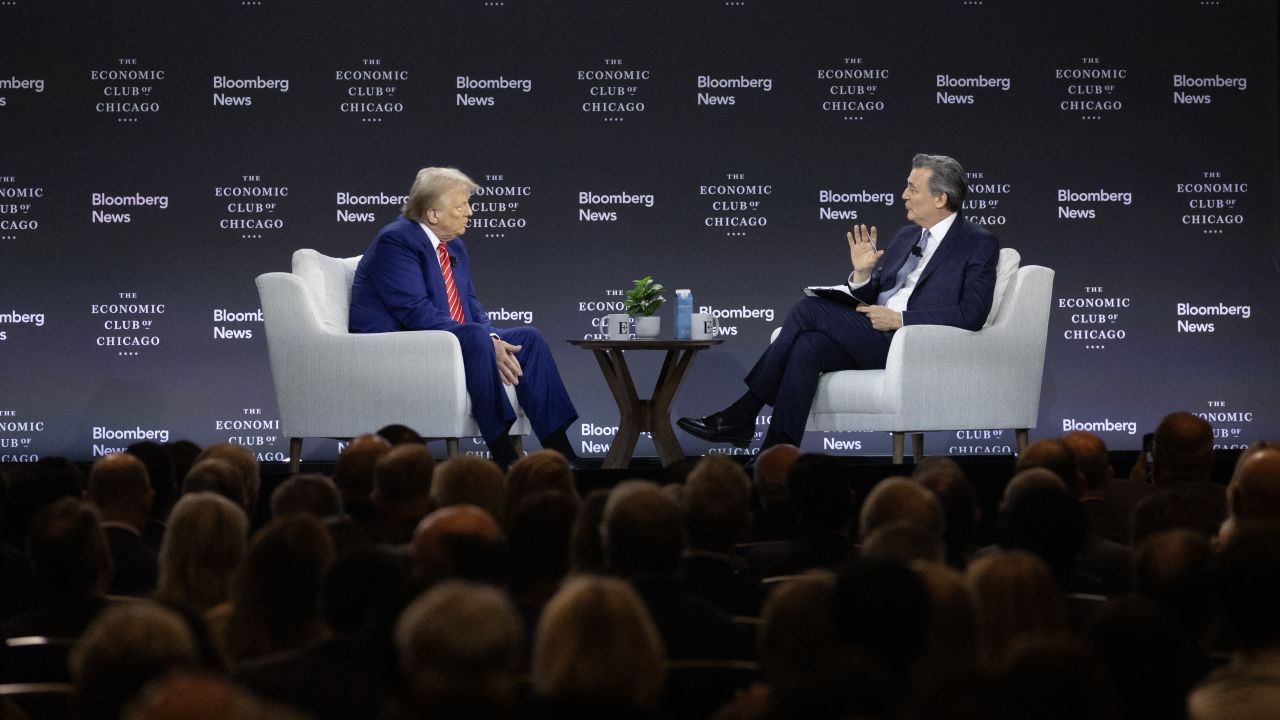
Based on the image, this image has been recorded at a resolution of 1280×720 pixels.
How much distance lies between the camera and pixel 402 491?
3217mm

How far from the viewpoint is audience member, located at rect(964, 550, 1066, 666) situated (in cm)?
199

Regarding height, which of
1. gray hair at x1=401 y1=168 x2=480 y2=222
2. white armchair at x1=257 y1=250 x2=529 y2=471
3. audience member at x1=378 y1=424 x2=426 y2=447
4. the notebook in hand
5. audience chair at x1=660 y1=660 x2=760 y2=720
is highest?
gray hair at x1=401 y1=168 x2=480 y2=222

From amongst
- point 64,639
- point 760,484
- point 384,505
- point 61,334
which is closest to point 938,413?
point 760,484

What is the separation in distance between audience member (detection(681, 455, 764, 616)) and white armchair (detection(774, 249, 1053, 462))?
7.81ft

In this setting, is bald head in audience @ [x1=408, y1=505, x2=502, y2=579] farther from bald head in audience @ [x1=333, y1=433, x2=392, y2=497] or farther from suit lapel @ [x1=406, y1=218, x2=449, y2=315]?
suit lapel @ [x1=406, y1=218, x2=449, y2=315]

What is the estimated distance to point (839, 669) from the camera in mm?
1633

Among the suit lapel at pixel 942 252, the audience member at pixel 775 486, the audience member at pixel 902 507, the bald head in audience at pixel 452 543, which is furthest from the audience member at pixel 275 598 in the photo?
the suit lapel at pixel 942 252

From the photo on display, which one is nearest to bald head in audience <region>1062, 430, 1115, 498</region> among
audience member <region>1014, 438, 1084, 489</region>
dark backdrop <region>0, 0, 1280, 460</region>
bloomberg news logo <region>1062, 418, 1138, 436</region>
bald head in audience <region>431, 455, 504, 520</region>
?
audience member <region>1014, 438, 1084, 489</region>

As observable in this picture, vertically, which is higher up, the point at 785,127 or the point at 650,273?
the point at 785,127

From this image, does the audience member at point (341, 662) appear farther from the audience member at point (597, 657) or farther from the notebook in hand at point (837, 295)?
the notebook in hand at point (837, 295)

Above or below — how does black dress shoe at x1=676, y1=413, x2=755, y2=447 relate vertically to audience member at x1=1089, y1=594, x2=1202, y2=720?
above

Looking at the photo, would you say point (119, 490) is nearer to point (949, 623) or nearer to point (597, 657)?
point (597, 657)

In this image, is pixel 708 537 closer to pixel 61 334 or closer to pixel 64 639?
pixel 64 639

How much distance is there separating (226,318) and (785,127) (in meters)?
3.00
